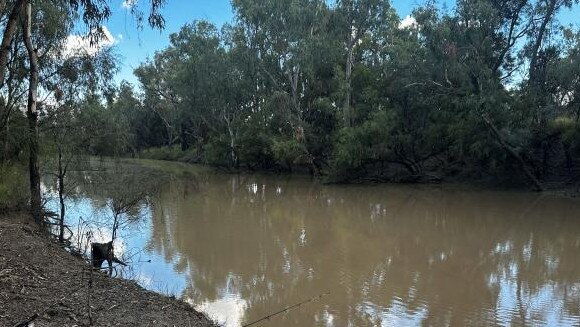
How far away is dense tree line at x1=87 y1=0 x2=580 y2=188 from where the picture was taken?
68.2 feet

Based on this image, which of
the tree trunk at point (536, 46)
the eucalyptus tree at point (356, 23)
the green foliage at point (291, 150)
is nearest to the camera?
the tree trunk at point (536, 46)

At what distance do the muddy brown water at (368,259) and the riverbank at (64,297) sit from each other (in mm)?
1307

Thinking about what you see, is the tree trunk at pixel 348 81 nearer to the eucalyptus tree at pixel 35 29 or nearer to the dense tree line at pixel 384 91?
the dense tree line at pixel 384 91

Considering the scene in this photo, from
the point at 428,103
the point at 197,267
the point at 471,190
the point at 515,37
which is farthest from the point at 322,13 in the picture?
the point at 197,267

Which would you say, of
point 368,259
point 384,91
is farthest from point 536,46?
point 368,259

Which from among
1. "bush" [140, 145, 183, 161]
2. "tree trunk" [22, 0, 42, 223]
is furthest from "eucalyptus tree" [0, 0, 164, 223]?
"bush" [140, 145, 183, 161]

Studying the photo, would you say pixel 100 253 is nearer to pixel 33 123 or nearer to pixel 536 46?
pixel 33 123

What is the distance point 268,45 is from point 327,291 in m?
24.3

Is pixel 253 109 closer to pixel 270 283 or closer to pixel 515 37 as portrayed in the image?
pixel 515 37

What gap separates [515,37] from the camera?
21984mm

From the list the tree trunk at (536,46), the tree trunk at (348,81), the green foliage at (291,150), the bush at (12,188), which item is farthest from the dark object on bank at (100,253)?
the tree trunk at (348,81)

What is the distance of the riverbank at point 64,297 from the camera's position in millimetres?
4793

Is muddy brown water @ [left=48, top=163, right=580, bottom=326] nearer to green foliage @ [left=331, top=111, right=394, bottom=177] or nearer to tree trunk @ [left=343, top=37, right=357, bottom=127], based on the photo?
green foliage @ [left=331, top=111, right=394, bottom=177]

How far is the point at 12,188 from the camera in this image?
33.9 feet
